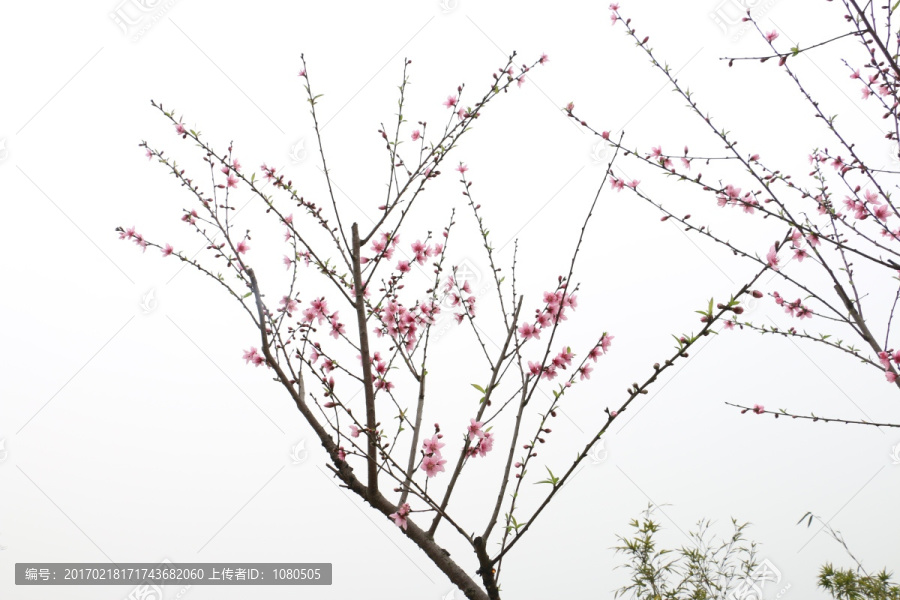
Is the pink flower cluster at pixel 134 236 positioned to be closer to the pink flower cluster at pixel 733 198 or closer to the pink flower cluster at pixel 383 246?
the pink flower cluster at pixel 383 246

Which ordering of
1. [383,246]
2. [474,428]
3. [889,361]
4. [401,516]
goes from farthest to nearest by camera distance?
[383,246] → [889,361] → [474,428] → [401,516]

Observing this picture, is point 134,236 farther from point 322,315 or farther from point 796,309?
point 796,309

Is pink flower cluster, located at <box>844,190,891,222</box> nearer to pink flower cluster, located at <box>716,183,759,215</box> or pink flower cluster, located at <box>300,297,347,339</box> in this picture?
pink flower cluster, located at <box>716,183,759,215</box>

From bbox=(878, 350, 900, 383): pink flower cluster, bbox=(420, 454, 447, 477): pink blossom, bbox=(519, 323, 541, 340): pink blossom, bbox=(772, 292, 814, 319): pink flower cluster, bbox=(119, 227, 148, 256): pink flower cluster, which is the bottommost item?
bbox=(420, 454, 447, 477): pink blossom

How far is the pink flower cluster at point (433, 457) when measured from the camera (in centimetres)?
124

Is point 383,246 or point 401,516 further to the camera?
point 383,246

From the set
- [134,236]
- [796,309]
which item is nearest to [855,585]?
[796,309]

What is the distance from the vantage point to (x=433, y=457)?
1252 mm

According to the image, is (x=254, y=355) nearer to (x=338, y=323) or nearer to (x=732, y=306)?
(x=338, y=323)

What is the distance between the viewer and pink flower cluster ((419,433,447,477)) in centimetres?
124

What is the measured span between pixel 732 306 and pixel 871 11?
2.77 ft

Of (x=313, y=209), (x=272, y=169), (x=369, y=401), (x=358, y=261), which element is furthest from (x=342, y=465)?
(x=272, y=169)

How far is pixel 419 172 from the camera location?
1511mm

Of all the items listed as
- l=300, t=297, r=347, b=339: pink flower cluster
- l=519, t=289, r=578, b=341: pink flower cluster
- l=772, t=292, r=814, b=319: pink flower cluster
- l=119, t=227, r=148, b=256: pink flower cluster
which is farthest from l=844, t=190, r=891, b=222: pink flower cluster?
l=119, t=227, r=148, b=256: pink flower cluster
